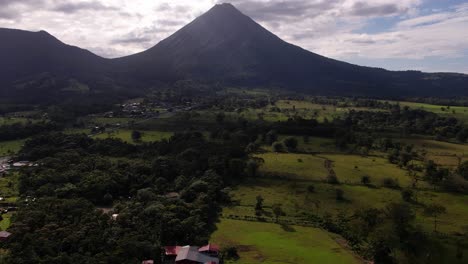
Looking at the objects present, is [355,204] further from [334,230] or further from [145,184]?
[145,184]

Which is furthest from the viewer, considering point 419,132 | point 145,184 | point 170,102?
point 170,102

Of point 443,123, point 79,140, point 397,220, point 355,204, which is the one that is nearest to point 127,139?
point 79,140

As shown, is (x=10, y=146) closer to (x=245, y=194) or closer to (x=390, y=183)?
(x=245, y=194)

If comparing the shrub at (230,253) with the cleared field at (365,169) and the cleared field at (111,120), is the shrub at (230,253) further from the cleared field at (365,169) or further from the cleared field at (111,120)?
the cleared field at (111,120)

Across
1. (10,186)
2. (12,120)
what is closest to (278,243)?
(10,186)

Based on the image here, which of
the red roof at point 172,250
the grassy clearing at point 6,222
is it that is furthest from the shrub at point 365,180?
the grassy clearing at point 6,222

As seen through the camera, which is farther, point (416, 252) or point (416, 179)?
point (416, 179)
